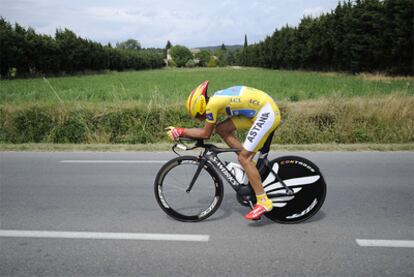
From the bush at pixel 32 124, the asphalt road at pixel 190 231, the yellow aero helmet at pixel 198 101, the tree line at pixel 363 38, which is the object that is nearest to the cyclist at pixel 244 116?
the yellow aero helmet at pixel 198 101

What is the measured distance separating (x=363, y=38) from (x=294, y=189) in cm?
3392

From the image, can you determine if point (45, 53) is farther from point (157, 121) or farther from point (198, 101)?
point (198, 101)

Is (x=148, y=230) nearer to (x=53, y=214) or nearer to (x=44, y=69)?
(x=53, y=214)

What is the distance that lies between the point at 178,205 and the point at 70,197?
1.84m

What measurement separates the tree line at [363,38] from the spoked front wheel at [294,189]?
95.1ft

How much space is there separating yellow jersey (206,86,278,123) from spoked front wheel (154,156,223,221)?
71cm

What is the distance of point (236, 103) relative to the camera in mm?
3783

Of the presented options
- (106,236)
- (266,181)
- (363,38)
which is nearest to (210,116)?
(266,181)

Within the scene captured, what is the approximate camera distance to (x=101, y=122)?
9.48m

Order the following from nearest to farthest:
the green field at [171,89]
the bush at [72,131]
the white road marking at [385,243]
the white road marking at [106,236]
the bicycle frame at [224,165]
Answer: the white road marking at [385,243] → the white road marking at [106,236] → the bicycle frame at [224,165] → the bush at [72,131] → the green field at [171,89]

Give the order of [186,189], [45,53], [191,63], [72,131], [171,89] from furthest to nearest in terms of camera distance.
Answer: [191,63]
[45,53]
[171,89]
[72,131]
[186,189]

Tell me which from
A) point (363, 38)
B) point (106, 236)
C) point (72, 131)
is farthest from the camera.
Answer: point (363, 38)

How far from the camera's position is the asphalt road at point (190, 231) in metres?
3.19

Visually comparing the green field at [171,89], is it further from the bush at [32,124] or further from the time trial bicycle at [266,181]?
the time trial bicycle at [266,181]
